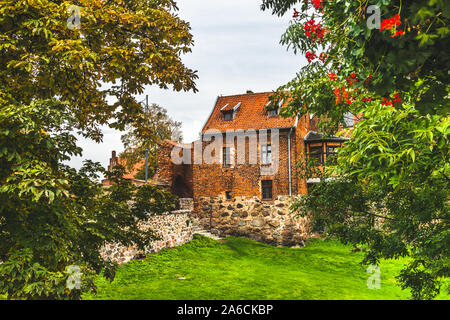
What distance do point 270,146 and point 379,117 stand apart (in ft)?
62.2

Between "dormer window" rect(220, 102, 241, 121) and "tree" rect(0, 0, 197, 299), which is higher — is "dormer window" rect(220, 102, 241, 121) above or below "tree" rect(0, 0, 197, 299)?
above

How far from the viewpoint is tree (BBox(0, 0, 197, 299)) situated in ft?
13.0

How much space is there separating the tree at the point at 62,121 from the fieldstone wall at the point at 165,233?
23.7 feet

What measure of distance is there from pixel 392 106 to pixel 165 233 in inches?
590

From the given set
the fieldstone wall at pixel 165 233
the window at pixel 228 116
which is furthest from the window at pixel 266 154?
the fieldstone wall at pixel 165 233

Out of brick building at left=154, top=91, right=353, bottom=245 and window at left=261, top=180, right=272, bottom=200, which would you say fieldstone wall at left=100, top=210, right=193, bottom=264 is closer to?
brick building at left=154, top=91, right=353, bottom=245

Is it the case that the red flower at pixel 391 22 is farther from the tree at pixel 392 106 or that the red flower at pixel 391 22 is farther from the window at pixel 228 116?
the window at pixel 228 116

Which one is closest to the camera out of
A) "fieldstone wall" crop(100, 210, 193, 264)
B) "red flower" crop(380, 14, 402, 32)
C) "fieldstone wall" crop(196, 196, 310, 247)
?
"red flower" crop(380, 14, 402, 32)

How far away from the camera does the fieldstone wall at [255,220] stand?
21.5 meters

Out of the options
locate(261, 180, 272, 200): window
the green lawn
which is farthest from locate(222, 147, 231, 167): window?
the green lawn

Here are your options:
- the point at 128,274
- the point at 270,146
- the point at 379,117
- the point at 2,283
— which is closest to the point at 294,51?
the point at 379,117

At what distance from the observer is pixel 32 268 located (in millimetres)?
3875

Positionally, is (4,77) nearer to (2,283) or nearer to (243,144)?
(2,283)

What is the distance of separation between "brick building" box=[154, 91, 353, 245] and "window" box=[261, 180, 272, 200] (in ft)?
0.22
